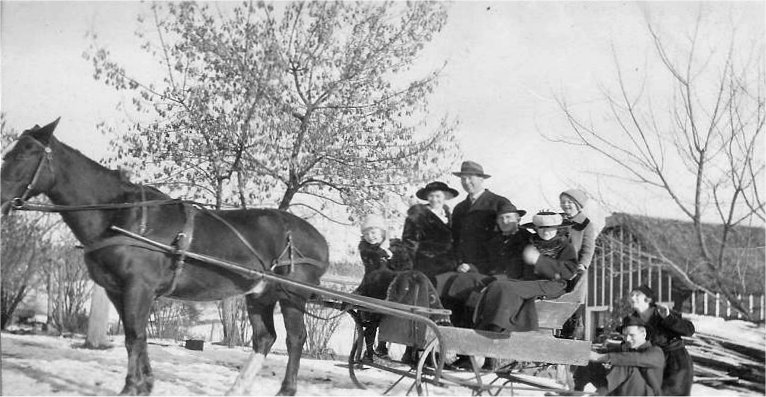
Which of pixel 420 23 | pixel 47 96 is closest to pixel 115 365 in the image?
pixel 47 96

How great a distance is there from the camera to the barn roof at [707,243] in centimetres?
921

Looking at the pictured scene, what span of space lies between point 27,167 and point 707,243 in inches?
332

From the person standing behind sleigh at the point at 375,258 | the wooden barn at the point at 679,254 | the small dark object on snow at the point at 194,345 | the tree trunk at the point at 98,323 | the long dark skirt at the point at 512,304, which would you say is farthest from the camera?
the wooden barn at the point at 679,254

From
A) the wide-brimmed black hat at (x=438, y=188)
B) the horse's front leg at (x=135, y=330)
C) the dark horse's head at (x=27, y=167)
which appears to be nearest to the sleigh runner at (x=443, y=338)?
the horse's front leg at (x=135, y=330)

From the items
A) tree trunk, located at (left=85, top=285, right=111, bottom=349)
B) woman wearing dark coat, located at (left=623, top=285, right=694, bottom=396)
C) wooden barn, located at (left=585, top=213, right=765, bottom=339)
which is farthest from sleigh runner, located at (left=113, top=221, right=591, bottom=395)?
wooden barn, located at (left=585, top=213, right=765, bottom=339)

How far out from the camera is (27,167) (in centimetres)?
475

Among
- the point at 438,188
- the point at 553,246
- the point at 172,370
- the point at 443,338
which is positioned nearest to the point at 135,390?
the point at 172,370

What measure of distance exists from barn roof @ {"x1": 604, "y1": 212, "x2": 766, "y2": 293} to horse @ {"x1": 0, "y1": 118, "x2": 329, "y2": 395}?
18.4 feet

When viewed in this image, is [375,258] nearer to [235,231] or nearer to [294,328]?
[294,328]

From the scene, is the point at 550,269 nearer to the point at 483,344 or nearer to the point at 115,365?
the point at 483,344

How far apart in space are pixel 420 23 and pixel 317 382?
4.21m

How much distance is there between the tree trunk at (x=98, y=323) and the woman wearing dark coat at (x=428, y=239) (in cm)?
338

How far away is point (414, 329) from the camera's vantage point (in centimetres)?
525

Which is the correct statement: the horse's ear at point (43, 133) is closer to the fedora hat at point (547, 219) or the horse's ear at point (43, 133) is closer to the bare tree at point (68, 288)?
the bare tree at point (68, 288)
